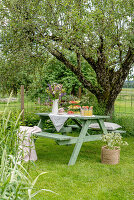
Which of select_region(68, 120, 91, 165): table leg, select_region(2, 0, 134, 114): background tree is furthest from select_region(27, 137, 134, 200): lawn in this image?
select_region(2, 0, 134, 114): background tree

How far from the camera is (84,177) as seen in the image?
12.5 ft

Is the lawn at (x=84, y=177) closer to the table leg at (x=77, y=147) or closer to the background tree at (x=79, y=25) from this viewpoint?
the table leg at (x=77, y=147)

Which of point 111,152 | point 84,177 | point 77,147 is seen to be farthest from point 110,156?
point 84,177

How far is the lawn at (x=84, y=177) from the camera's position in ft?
10.5

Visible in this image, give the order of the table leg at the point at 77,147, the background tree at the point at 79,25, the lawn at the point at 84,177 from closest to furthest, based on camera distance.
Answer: the lawn at the point at 84,177, the table leg at the point at 77,147, the background tree at the point at 79,25

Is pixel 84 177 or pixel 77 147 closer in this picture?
pixel 84 177

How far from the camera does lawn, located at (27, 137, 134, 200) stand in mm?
3197

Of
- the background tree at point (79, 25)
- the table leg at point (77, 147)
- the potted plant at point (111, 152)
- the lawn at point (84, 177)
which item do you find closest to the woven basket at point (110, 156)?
the potted plant at point (111, 152)

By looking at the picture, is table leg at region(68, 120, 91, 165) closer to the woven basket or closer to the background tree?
the woven basket

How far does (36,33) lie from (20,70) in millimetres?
1209

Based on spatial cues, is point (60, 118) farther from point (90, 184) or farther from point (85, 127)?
point (90, 184)

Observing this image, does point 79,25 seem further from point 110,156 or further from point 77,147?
point 110,156

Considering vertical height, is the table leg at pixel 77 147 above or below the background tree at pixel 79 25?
below

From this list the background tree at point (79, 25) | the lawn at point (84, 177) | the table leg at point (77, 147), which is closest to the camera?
the lawn at point (84, 177)
